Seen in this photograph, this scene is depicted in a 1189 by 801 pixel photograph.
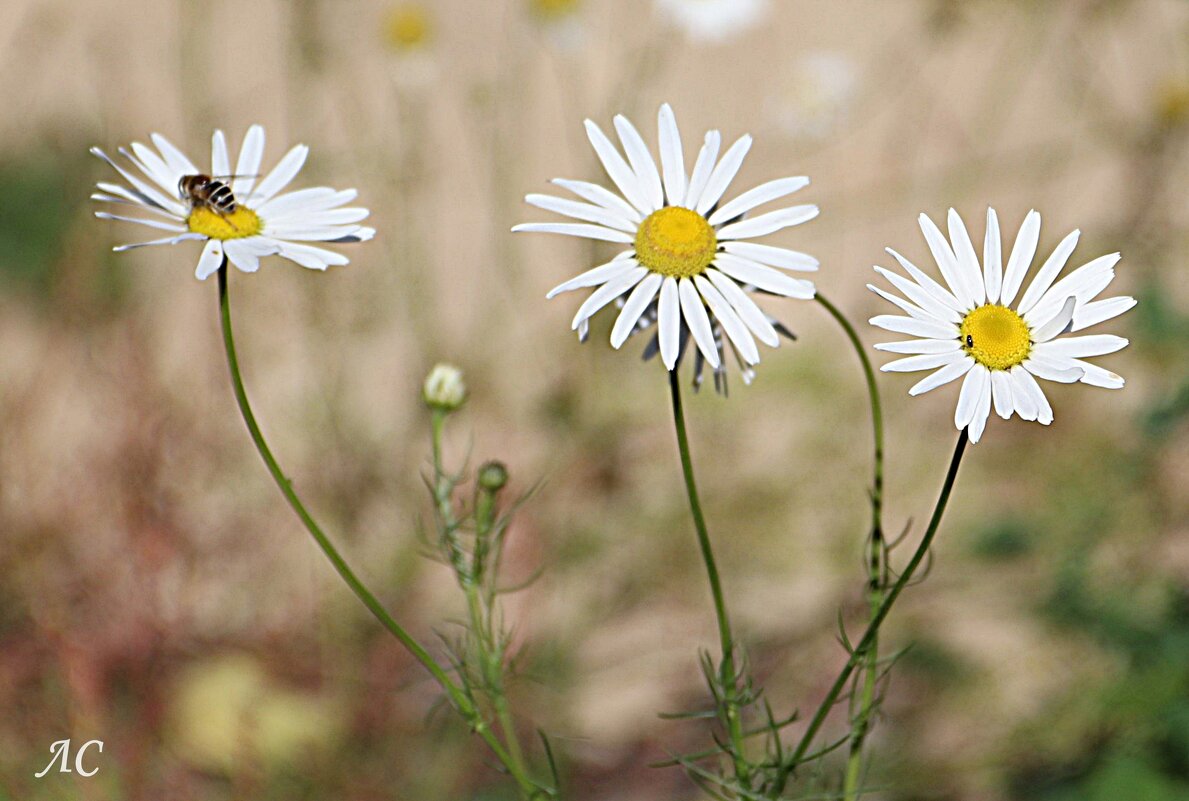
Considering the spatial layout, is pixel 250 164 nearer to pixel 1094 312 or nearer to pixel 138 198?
pixel 138 198

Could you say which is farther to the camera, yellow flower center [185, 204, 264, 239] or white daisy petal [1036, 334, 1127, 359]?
yellow flower center [185, 204, 264, 239]

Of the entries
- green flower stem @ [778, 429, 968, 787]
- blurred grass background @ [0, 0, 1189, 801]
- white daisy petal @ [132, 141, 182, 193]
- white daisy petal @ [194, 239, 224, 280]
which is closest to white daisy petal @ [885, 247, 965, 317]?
green flower stem @ [778, 429, 968, 787]

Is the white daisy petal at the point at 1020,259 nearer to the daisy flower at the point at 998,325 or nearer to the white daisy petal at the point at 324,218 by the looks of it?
the daisy flower at the point at 998,325

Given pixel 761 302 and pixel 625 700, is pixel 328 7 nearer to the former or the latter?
pixel 761 302

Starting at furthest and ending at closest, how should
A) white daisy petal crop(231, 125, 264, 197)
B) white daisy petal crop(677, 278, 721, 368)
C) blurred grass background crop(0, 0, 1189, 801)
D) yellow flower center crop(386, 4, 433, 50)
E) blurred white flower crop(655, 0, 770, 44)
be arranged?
yellow flower center crop(386, 4, 433, 50), blurred white flower crop(655, 0, 770, 44), blurred grass background crop(0, 0, 1189, 801), white daisy petal crop(231, 125, 264, 197), white daisy petal crop(677, 278, 721, 368)

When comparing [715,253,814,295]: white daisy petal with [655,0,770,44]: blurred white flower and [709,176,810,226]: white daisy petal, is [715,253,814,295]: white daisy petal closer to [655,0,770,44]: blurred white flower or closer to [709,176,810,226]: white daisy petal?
[709,176,810,226]: white daisy petal

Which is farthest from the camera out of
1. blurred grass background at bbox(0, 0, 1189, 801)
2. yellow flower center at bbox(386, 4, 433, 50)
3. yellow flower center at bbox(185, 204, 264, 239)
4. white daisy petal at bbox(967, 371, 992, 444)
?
yellow flower center at bbox(386, 4, 433, 50)

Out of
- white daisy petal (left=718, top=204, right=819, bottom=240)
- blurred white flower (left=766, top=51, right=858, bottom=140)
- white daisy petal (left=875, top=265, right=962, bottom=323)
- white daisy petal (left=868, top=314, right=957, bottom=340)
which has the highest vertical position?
blurred white flower (left=766, top=51, right=858, bottom=140)
